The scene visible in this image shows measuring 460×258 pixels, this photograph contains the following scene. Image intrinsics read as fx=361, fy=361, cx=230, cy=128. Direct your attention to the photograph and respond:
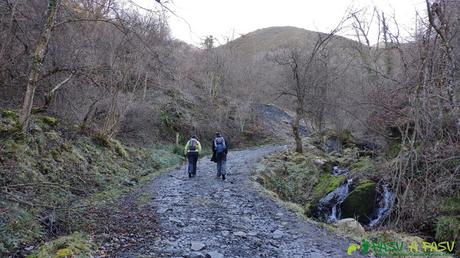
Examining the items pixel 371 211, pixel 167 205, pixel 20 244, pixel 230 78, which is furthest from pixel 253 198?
pixel 230 78

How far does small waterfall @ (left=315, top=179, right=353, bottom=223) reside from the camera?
1207cm

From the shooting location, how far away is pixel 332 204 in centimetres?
1264

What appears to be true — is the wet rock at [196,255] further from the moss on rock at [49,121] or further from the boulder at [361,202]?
the moss on rock at [49,121]

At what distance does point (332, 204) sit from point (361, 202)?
1.13 metres

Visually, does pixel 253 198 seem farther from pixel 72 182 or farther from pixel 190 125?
pixel 190 125

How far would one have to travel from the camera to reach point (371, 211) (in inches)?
460

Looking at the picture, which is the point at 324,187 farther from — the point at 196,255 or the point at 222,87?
the point at 222,87

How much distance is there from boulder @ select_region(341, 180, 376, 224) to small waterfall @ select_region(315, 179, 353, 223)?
1.26 ft

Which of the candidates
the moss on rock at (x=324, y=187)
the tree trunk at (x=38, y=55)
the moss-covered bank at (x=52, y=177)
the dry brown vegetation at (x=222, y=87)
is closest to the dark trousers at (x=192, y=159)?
the moss-covered bank at (x=52, y=177)

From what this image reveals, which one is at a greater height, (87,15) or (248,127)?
(87,15)

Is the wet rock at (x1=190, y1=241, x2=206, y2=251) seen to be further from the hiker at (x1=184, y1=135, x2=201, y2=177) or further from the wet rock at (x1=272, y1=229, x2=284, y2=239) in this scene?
the hiker at (x1=184, y1=135, x2=201, y2=177)

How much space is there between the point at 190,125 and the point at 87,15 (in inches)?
861

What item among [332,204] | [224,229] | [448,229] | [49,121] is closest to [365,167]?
[332,204]

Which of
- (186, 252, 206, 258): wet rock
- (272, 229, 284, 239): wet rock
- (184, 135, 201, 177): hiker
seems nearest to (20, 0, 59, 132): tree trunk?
(186, 252, 206, 258): wet rock
